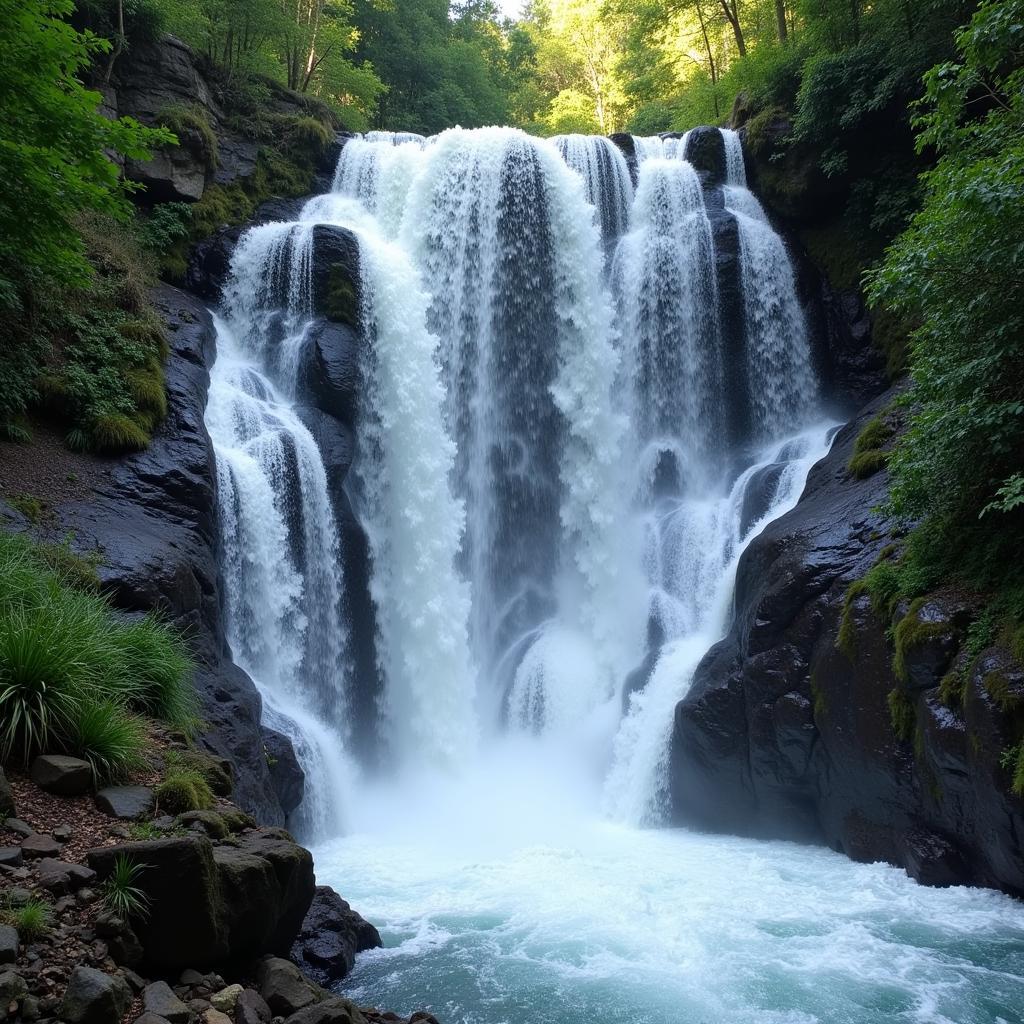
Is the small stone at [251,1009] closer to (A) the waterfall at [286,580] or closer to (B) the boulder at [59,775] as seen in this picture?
(B) the boulder at [59,775]

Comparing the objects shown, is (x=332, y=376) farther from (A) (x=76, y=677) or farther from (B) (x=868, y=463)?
(A) (x=76, y=677)

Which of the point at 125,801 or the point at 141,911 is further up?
the point at 125,801

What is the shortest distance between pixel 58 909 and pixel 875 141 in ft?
67.8

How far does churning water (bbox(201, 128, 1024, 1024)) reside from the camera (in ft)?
24.2

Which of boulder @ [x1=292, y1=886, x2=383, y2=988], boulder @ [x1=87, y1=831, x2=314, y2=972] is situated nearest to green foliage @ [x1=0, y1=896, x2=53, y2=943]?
boulder @ [x1=87, y1=831, x2=314, y2=972]

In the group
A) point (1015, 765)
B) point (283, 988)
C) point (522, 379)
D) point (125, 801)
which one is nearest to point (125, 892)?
point (125, 801)

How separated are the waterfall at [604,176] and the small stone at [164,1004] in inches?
718

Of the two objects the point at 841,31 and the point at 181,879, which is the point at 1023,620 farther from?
the point at 841,31

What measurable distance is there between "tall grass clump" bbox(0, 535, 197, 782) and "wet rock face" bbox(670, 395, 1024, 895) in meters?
7.35

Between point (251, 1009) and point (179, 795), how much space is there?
1529 millimetres

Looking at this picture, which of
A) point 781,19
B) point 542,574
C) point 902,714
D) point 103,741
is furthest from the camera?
point 781,19

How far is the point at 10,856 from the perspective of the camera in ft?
12.6

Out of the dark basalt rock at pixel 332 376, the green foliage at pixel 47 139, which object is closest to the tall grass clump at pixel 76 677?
the green foliage at pixel 47 139

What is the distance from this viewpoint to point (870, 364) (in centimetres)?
1761
